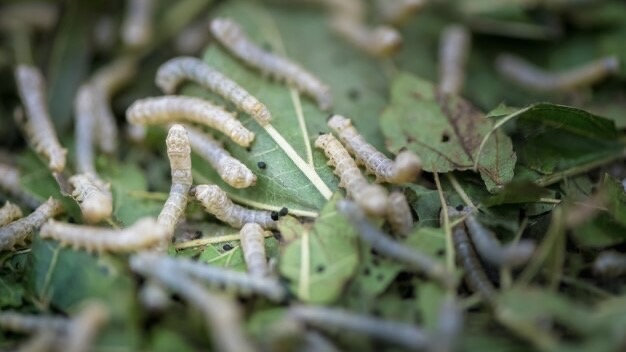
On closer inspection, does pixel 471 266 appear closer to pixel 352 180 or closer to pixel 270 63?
pixel 352 180

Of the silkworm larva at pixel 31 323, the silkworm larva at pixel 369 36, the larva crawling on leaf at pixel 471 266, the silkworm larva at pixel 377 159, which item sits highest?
the silkworm larva at pixel 369 36

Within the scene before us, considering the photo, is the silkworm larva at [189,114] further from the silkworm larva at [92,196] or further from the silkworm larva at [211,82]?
the silkworm larva at [92,196]

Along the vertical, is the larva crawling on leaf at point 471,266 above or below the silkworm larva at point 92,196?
above

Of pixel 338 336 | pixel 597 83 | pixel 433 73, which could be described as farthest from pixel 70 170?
pixel 597 83

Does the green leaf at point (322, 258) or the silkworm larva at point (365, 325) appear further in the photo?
the green leaf at point (322, 258)

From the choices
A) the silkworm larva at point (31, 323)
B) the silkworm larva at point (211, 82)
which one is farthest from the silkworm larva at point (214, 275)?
the silkworm larva at point (211, 82)

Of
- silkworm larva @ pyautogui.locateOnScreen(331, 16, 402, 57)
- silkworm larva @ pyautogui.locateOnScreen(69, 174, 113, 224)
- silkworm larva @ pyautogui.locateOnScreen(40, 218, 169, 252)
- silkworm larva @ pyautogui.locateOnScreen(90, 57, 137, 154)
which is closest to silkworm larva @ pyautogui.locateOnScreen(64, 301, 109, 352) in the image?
silkworm larva @ pyautogui.locateOnScreen(40, 218, 169, 252)
